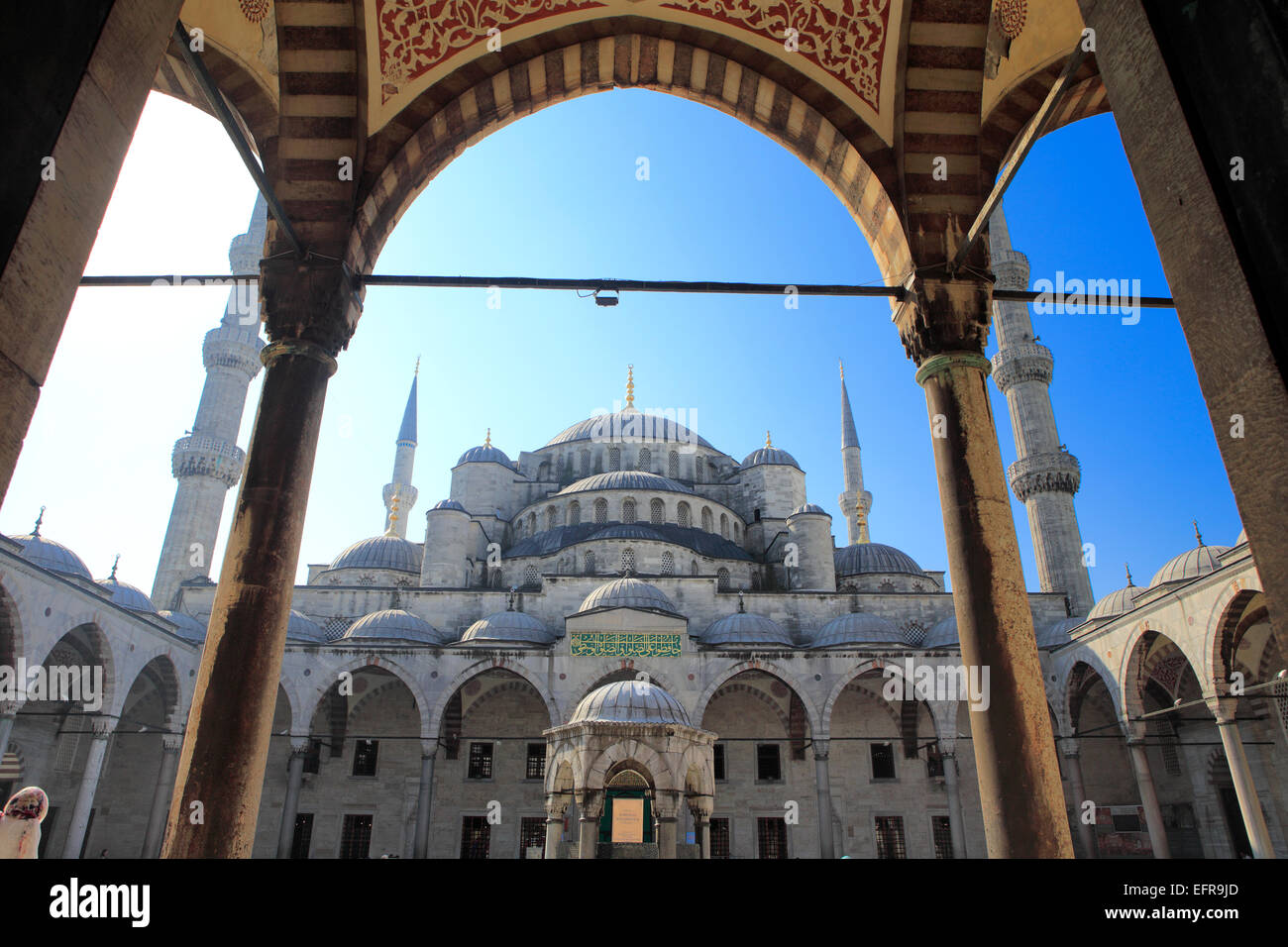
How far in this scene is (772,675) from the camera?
19297mm

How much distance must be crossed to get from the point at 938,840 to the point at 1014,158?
18740 mm

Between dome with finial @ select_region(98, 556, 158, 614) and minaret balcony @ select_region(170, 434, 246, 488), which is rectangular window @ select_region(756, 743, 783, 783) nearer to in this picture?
dome with finial @ select_region(98, 556, 158, 614)

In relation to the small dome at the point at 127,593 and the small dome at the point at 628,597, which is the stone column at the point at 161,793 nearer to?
the small dome at the point at 127,593

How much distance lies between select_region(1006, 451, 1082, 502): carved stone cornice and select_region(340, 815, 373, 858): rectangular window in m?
19.3

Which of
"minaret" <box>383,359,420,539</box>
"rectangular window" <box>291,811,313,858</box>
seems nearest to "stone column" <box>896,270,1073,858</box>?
"rectangular window" <box>291,811,313,858</box>

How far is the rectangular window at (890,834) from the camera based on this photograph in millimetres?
19688

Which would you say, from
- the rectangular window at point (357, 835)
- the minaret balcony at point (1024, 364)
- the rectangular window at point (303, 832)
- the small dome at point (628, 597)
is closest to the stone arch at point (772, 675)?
the small dome at point (628, 597)

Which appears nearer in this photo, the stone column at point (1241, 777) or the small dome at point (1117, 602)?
the stone column at point (1241, 777)

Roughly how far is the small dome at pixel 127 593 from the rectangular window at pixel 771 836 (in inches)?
595

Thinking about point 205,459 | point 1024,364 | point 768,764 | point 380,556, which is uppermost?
point 1024,364

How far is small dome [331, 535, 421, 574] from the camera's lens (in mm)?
26062

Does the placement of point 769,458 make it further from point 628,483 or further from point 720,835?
point 720,835

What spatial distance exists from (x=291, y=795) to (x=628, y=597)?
887cm

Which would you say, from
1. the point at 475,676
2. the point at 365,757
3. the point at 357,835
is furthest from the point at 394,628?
the point at 357,835
